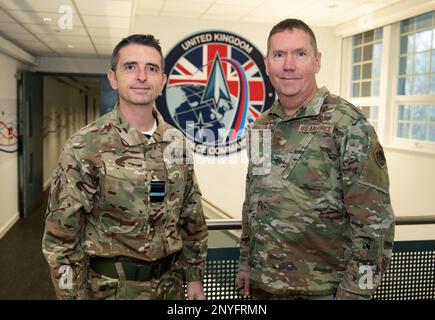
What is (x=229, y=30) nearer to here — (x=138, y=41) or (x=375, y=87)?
(x=375, y=87)

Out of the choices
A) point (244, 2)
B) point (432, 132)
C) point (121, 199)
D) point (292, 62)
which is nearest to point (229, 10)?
point (244, 2)

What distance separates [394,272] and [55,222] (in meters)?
1.33

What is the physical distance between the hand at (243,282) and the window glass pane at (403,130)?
3202 mm

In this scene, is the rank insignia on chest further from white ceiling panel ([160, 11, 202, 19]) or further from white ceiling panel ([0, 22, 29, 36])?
white ceiling panel ([160, 11, 202, 19])

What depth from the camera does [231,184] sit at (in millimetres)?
5027

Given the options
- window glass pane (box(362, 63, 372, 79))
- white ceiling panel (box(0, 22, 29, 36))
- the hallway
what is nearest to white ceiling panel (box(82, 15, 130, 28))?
white ceiling panel (box(0, 22, 29, 36))

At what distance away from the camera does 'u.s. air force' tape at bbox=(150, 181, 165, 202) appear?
1.25 metres

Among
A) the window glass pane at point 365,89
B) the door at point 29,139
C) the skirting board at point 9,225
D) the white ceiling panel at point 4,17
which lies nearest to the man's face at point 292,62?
the white ceiling panel at point 4,17

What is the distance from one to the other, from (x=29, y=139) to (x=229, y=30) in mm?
2999

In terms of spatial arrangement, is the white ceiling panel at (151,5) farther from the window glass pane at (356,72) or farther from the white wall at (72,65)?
the window glass pane at (356,72)

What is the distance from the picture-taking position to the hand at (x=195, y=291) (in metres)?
1.36
